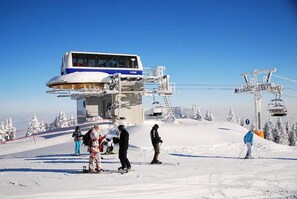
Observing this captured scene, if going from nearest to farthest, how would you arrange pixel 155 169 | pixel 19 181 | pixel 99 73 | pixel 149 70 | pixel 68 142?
pixel 19 181 → pixel 155 169 → pixel 68 142 → pixel 99 73 → pixel 149 70

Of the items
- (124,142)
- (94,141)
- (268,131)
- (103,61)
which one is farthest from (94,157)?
(268,131)

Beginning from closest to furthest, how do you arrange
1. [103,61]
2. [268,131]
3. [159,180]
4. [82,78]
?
[159,180] → [82,78] → [103,61] → [268,131]

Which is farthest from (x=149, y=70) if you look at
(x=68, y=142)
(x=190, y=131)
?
(x=68, y=142)

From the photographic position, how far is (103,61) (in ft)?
97.4

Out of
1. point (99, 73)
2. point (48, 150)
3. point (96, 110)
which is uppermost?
point (99, 73)

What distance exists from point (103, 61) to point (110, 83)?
9.39 ft

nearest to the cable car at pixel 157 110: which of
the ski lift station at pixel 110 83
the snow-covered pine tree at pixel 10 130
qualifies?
the ski lift station at pixel 110 83

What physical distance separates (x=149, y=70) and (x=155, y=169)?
749 inches

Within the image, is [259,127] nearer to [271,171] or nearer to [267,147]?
[267,147]

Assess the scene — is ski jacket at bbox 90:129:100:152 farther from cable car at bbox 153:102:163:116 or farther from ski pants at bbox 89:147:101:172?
cable car at bbox 153:102:163:116

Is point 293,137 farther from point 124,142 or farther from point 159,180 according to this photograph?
point 159,180

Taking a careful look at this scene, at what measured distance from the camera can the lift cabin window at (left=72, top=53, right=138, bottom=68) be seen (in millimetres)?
28781

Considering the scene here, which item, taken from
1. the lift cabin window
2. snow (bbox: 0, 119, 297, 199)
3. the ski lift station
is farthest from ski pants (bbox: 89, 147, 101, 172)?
the lift cabin window

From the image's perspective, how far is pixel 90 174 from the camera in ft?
36.3
